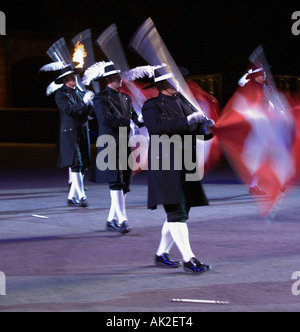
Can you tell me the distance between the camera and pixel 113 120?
9.09 meters

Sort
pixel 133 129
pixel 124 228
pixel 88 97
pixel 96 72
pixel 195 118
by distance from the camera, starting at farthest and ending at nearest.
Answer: pixel 88 97 < pixel 133 129 < pixel 96 72 < pixel 124 228 < pixel 195 118

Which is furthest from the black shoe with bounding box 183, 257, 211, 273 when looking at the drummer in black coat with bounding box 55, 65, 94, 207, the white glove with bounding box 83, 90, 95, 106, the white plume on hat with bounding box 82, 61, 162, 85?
the drummer in black coat with bounding box 55, 65, 94, 207

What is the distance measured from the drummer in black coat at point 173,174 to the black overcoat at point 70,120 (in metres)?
3.77

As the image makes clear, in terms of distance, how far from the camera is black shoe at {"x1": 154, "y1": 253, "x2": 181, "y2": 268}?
747 centimetres

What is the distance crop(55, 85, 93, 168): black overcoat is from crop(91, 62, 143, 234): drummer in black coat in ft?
5.84

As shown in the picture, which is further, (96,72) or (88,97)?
(88,97)

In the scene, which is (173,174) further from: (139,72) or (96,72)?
Result: (96,72)

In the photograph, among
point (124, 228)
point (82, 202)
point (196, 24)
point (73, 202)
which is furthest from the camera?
point (196, 24)

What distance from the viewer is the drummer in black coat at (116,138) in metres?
9.21

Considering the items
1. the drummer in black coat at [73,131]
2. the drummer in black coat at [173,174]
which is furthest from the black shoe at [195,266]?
the drummer in black coat at [73,131]

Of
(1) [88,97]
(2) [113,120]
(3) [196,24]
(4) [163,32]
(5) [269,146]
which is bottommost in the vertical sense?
(5) [269,146]

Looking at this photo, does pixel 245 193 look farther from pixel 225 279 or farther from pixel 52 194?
pixel 225 279

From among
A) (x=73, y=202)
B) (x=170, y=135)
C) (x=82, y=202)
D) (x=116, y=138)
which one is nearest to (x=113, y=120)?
(x=116, y=138)

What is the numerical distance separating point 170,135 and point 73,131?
14.0 ft
